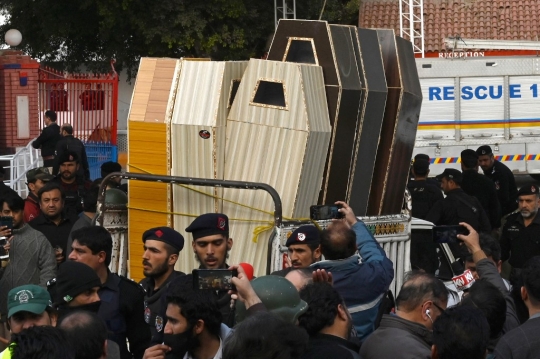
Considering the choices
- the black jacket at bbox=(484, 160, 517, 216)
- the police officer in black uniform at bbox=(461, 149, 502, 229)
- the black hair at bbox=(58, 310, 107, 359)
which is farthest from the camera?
the black jacket at bbox=(484, 160, 517, 216)

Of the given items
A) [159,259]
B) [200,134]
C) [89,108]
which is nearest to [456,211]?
[200,134]

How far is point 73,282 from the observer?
5688mm

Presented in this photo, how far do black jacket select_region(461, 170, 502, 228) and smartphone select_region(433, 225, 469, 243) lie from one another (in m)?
5.65

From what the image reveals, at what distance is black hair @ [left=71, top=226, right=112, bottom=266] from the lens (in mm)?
6656

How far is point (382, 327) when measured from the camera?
17.1 ft

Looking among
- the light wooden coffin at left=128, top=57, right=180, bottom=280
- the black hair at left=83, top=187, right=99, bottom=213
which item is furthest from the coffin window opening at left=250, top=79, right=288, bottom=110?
the black hair at left=83, top=187, right=99, bottom=213

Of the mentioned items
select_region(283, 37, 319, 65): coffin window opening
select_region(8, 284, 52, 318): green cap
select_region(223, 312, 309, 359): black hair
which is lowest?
select_region(8, 284, 52, 318): green cap

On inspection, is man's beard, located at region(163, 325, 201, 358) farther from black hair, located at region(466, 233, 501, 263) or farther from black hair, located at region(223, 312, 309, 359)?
black hair, located at region(466, 233, 501, 263)

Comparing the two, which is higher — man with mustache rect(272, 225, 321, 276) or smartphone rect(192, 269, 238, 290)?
smartphone rect(192, 269, 238, 290)

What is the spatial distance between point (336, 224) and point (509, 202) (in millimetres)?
7913

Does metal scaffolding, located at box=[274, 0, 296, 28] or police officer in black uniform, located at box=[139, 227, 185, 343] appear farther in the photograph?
metal scaffolding, located at box=[274, 0, 296, 28]

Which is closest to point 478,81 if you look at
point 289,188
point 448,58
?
point 448,58

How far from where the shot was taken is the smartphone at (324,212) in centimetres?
746

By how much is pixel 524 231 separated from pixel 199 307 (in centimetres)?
612
